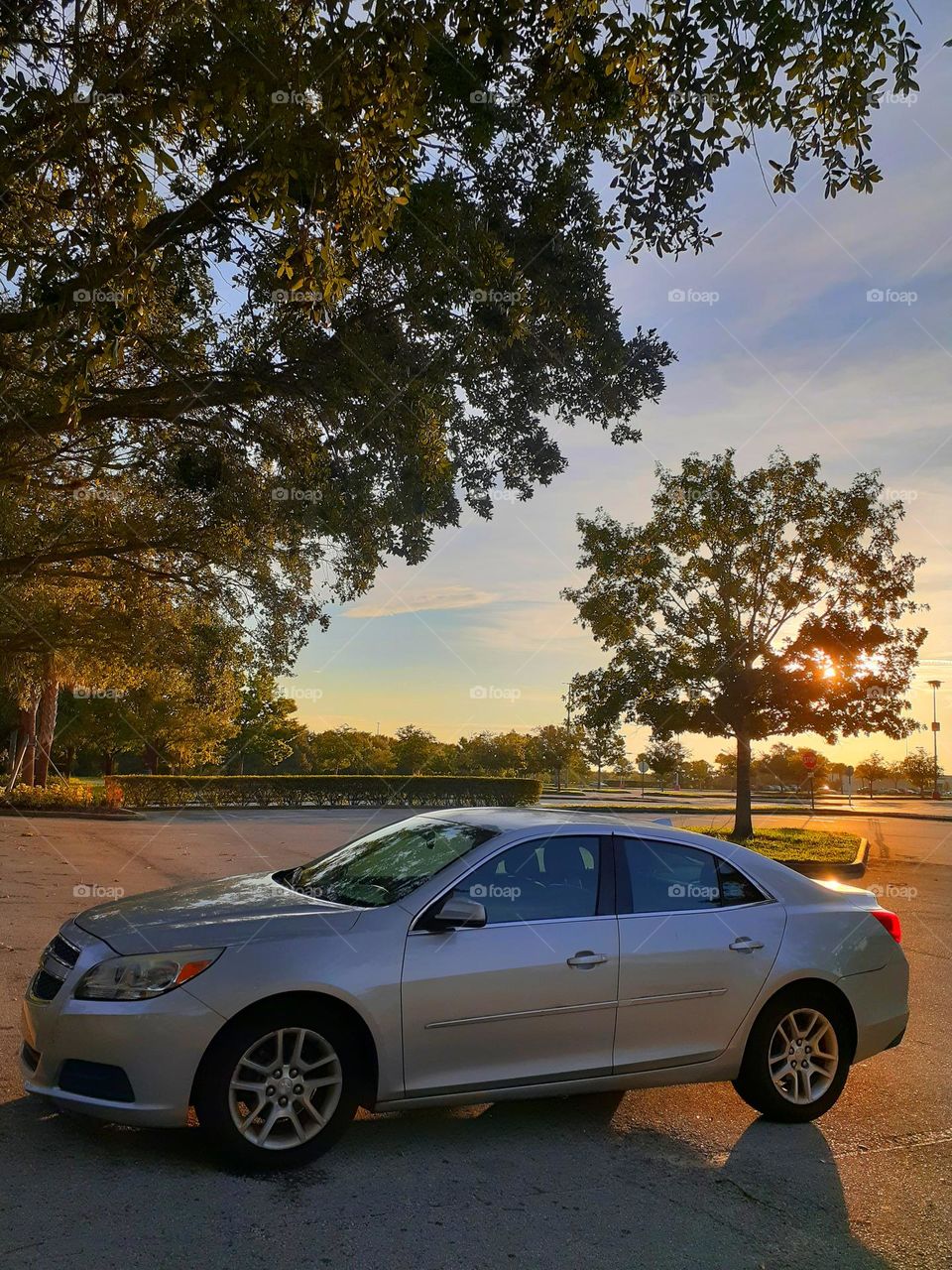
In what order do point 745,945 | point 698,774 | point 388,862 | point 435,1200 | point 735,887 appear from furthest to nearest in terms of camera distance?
point 698,774 < point 735,887 < point 388,862 < point 745,945 < point 435,1200

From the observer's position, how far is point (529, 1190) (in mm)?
4336

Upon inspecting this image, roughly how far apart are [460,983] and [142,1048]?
138 cm

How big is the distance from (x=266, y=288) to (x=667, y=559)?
672 inches

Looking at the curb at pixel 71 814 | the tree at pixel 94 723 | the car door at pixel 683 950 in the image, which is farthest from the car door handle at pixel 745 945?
→ the tree at pixel 94 723

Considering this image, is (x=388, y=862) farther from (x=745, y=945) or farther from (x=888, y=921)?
(x=888, y=921)

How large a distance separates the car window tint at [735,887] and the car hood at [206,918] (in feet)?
6.73

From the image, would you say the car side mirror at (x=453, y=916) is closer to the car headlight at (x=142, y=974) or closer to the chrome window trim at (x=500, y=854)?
the chrome window trim at (x=500, y=854)

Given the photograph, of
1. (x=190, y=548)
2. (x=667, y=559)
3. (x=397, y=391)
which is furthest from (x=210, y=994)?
(x=667, y=559)

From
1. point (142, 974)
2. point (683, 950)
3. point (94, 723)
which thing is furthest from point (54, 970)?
point (94, 723)

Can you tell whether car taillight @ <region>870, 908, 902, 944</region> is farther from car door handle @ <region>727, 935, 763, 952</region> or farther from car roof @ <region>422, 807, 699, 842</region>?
car roof @ <region>422, 807, 699, 842</region>

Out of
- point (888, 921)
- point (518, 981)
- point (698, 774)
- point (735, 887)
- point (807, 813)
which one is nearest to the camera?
point (518, 981)

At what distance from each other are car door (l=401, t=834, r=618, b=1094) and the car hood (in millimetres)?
508

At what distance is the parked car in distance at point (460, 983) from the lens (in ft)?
14.3

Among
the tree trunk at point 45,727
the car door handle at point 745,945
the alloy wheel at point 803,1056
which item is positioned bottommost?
the alloy wheel at point 803,1056
